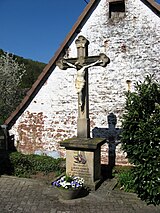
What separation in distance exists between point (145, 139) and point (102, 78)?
3789mm

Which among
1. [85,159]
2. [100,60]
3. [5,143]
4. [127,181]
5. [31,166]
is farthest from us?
[5,143]

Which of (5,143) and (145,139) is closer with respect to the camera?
(145,139)

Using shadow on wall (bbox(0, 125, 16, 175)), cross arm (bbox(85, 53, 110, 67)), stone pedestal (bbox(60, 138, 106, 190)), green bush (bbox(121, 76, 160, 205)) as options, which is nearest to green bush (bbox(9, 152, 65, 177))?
shadow on wall (bbox(0, 125, 16, 175))

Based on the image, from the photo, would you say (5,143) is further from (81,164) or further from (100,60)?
(100,60)

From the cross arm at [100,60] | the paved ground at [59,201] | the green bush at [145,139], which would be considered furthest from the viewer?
the cross arm at [100,60]

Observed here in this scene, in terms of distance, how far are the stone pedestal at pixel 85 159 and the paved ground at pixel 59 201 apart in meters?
0.39

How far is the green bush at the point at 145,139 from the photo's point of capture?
19.8 ft

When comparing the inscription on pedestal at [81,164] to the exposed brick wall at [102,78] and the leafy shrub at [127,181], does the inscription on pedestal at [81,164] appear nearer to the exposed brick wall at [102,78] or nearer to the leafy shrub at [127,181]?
the leafy shrub at [127,181]

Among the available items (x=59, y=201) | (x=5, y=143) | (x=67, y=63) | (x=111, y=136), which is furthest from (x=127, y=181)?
(x=5, y=143)

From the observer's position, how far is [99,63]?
7.20 metres

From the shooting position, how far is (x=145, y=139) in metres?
6.18

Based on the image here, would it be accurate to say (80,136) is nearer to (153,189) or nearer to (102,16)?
(153,189)

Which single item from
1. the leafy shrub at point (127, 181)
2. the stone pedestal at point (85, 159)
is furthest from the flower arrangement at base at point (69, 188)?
the leafy shrub at point (127, 181)

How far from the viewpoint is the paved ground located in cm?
560
